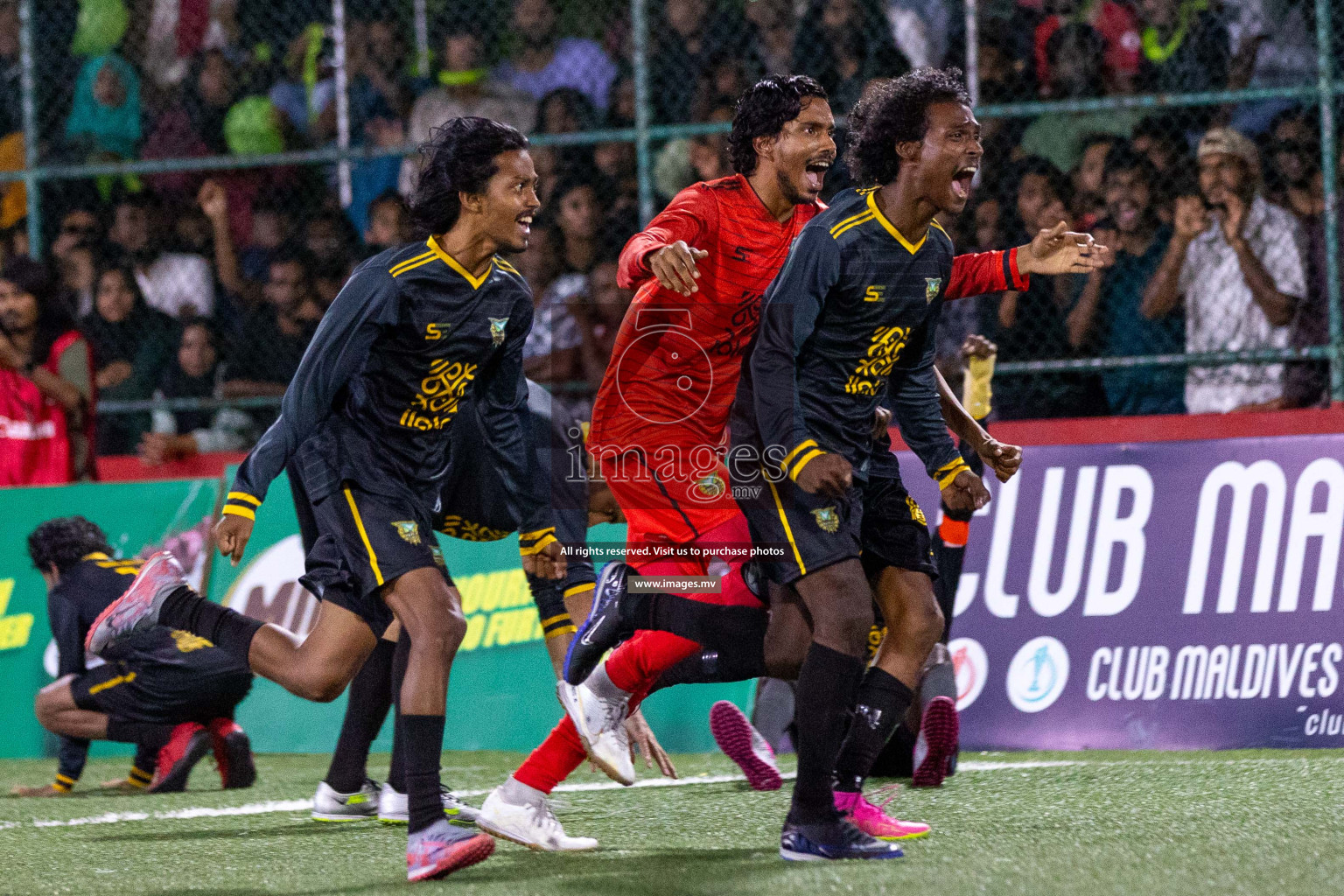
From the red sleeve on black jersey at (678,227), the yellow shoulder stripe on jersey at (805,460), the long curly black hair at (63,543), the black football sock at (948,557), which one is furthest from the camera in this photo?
the long curly black hair at (63,543)

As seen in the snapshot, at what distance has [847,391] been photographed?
4203 mm

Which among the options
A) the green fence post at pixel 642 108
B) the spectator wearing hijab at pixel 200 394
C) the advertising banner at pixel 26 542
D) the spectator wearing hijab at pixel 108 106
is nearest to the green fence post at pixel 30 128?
the spectator wearing hijab at pixel 108 106

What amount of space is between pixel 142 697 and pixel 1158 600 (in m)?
3.89

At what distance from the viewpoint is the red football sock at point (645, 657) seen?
4516 millimetres

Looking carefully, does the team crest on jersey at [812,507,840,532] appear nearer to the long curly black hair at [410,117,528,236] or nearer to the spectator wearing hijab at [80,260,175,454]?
the long curly black hair at [410,117,528,236]

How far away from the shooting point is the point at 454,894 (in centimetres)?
368

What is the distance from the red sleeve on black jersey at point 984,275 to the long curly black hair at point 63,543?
12.9ft

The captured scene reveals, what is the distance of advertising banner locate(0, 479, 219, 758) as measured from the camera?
25.3 feet

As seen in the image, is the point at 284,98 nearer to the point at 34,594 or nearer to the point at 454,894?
the point at 34,594

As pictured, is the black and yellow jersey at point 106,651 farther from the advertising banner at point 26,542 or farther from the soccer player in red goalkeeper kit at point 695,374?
the soccer player in red goalkeeper kit at point 695,374

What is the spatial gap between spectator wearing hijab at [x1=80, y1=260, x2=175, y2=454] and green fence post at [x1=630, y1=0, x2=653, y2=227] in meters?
2.79

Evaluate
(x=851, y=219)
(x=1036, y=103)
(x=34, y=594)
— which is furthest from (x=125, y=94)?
(x=851, y=219)

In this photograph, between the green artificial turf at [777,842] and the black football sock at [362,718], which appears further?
the black football sock at [362,718]

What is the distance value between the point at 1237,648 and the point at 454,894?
3.57 m
